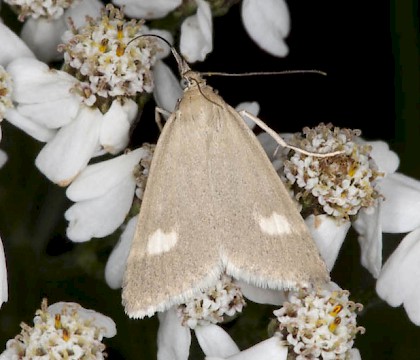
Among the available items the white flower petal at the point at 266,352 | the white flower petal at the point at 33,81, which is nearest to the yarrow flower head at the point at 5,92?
the white flower petal at the point at 33,81

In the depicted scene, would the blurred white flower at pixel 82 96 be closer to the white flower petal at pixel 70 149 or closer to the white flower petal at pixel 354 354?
the white flower petal at pixel 70 149

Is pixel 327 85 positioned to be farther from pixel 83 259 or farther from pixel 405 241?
pixel 83 259

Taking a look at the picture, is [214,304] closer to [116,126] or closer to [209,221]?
[209,221]

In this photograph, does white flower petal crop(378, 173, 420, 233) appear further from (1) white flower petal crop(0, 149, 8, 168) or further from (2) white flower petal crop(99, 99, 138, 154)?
(1) white flower petal crop(0, 149, 8, 168)

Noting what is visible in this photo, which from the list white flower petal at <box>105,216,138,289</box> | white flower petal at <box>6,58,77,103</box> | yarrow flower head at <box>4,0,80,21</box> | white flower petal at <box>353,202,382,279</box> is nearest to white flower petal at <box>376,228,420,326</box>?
white flower petal at <box>353,202,382,279</box>

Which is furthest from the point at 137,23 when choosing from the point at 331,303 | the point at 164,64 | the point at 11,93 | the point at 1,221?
the point at 331,303

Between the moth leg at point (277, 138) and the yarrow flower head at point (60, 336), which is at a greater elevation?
the moth leg at point (277, 138)
